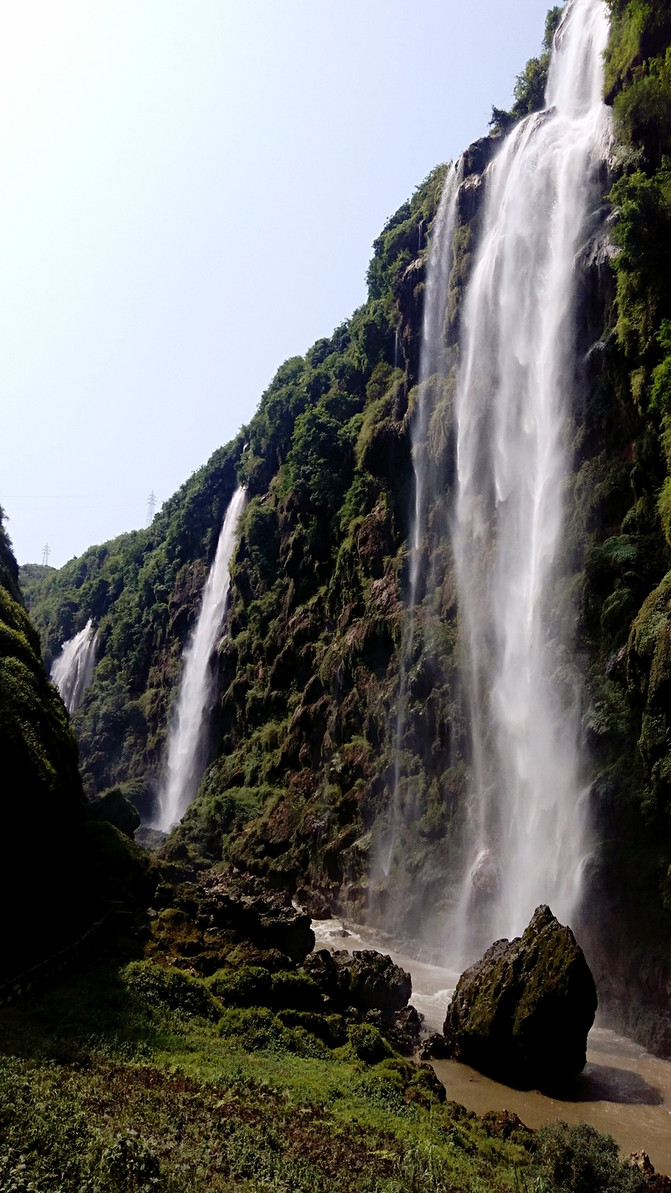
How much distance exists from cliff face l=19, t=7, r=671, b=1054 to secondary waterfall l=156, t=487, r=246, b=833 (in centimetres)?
204

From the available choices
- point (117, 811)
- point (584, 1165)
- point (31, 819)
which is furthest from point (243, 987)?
point (117, 811)

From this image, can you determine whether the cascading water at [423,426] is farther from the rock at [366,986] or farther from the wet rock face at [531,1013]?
the wet rock face at [531,1013]

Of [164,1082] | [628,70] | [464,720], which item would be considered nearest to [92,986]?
[164,1082]

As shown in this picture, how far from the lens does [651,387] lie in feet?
68.9

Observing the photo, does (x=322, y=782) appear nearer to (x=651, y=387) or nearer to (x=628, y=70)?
(x=651, y=387)

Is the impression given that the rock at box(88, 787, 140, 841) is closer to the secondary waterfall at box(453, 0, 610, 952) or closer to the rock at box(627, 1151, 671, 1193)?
the secondary waterfall at box(453, 0, 610, 952)

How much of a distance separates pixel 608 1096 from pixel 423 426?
90.9 feet

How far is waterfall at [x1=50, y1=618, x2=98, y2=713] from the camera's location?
74.5m

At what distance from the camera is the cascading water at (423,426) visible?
28.2m

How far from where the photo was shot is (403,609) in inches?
1257

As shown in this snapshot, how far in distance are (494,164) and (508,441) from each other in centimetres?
1483

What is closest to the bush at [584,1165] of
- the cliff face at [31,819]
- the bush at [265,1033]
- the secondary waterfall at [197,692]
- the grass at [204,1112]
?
the grass at [204,1112]

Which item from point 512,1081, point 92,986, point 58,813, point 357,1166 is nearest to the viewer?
point 357,1166

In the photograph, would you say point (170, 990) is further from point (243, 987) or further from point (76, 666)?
point (76, 666)
